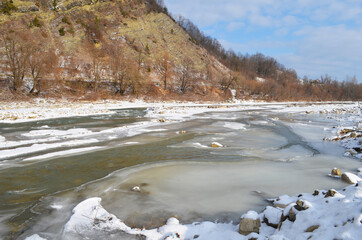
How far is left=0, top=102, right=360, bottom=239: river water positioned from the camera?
463cm

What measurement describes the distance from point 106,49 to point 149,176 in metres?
55.0

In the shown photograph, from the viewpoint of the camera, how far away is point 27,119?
1747 cm

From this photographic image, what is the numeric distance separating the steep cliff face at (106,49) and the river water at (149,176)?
3177cm

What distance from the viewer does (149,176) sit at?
6785mm

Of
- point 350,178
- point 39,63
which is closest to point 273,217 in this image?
point 350,178

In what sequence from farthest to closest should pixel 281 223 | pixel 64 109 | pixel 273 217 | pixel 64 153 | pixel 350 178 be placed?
pixel 64 109 → pixel 64 153 → pixel 350 178 → pixel 273 217 → pixel 281 223

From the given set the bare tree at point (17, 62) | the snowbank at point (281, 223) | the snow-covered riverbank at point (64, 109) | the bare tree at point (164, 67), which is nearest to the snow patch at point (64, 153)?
the snowbank at point (281, 223)

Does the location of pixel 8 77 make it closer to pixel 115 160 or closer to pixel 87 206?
pixel 115 160

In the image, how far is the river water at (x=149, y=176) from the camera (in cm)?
463

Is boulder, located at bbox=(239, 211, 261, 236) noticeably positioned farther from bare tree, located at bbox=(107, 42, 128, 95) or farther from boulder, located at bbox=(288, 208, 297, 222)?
bare tree, located at bbox=(107, 42, 128, 95)

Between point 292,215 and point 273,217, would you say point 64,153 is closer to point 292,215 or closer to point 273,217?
point 273,217

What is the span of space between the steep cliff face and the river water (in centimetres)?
3177

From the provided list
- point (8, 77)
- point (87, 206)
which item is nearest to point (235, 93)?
point (8, 77)

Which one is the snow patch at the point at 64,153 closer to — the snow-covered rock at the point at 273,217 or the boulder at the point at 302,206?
the snow-covered rock at the point at 273,217
